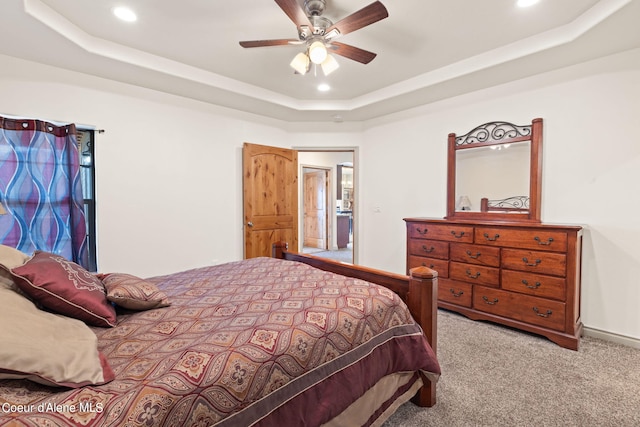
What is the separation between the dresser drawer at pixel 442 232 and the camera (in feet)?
9.90

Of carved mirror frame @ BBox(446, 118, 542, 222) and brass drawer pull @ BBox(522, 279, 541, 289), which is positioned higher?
carved mirror frame @ BBox(446, 118, 542, 222)

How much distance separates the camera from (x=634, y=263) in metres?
2.49

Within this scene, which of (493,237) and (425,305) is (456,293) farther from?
(425,305)

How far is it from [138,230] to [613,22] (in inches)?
179

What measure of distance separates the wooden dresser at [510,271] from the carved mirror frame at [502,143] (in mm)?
373

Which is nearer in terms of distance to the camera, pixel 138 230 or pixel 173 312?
pixel 173 312

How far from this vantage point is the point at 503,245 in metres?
2.77

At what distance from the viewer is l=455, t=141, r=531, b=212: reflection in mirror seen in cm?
304

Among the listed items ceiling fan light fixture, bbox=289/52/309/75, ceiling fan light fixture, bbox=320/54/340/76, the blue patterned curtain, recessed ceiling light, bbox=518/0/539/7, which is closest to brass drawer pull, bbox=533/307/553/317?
recessed ceiling light, bbox=518/0/539/7

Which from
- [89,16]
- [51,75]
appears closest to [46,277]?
[89,16]

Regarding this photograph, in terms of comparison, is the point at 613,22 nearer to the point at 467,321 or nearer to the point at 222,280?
the point at 467,321

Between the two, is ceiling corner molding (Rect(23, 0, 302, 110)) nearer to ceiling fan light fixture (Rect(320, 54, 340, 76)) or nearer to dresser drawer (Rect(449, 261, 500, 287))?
ceiling fan light fixture (Rect(320, 54, 340, 76))

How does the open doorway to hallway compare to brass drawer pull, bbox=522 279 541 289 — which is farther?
the open doorway to hallway

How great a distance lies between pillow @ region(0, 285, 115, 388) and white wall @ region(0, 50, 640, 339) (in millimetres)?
2381
